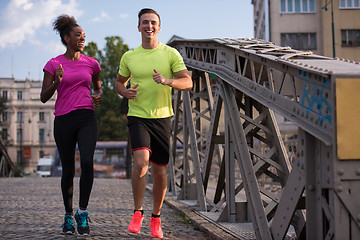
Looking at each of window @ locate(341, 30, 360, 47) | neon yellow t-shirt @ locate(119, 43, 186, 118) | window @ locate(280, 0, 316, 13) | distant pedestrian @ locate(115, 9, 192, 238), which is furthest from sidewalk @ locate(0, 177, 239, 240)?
window @ locate(280, 0, 316, 13)

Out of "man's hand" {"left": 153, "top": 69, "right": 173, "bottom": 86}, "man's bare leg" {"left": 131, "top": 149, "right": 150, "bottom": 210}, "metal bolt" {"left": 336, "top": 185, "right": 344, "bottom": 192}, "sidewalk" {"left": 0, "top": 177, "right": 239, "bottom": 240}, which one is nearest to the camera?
"metal bolt" {"left": 336, "top": 185, "right": 344, "bottom": 192}

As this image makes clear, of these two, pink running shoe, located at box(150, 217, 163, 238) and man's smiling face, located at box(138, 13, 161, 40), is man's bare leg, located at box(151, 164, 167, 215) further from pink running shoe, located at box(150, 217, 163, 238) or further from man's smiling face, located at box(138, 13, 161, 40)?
man's smiling face, located at box(138, 13, 161, 40)

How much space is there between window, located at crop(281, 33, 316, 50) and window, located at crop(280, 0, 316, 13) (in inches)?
66.3

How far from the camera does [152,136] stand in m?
5.08

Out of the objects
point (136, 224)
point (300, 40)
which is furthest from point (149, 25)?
point (300, 40)

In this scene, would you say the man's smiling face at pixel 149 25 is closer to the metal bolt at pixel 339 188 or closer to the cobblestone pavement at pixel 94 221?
the cobblestone pavement at pixel 94 221

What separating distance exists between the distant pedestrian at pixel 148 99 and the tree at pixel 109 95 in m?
43.0

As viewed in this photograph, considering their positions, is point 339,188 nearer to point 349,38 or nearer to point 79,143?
point 79,143

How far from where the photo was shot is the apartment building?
123 ft

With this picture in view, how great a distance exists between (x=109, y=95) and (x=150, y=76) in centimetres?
4515

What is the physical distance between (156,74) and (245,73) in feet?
2.81

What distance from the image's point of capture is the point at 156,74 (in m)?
4.66

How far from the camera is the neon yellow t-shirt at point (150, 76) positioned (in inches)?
197

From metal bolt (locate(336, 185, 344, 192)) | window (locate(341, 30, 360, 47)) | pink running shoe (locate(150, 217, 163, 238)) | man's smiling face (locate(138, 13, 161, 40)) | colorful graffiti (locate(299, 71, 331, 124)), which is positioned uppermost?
window (locate(341, 30, 360, 47))
